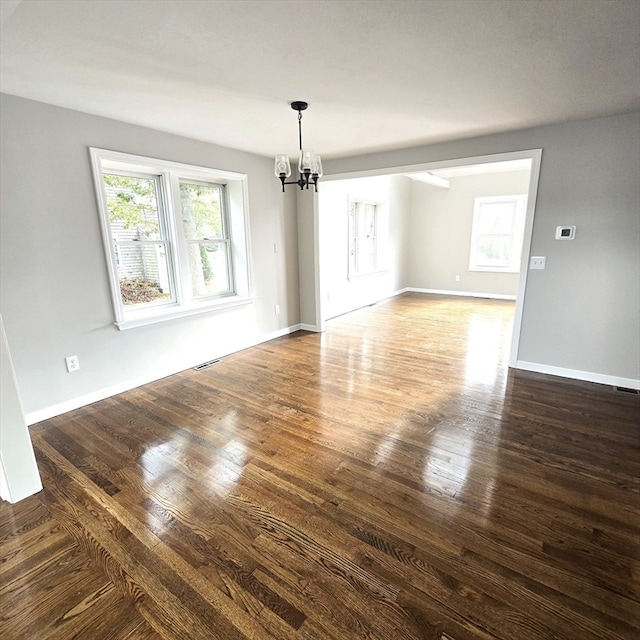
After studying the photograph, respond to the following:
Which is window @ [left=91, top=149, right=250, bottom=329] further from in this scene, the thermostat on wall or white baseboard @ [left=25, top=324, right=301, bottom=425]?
the thermostat on wall

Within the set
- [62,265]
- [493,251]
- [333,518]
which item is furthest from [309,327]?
[493,251]

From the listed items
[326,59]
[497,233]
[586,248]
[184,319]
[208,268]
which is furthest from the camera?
[497,233]

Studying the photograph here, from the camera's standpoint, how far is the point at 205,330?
411 centimetres

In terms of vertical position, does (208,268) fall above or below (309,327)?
above

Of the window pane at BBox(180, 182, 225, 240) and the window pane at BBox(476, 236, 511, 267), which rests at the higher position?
the window pane at BBox(180, 182, 225, 240)

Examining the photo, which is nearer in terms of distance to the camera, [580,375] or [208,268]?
[580,375]

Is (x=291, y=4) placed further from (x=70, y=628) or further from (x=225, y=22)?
(x=70, y=628)

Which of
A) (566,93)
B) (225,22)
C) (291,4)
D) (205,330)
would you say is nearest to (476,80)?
(566,93)

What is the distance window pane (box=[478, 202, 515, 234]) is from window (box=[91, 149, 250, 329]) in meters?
5.73

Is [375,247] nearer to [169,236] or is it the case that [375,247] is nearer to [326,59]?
[169,236]

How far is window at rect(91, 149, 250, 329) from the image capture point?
3.21 metres

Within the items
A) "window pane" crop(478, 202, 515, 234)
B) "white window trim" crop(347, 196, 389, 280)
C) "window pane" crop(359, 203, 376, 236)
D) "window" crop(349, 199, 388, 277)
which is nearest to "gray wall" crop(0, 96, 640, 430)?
Answer: "white window trim" crop(347, 196, 389, 280)

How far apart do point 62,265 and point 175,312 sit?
3.59 feet

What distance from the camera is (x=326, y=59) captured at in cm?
197
